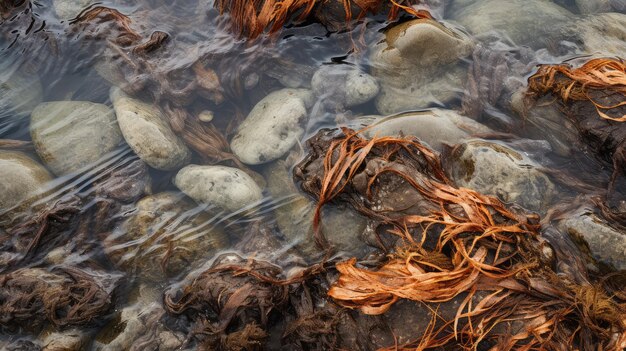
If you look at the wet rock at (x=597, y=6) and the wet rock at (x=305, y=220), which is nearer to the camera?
the wet rock at (x=305, y=220)

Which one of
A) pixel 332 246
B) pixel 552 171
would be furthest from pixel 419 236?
pixel 552 171

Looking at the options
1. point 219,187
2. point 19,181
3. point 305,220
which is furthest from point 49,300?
point 305,220

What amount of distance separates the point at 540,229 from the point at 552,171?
0.56 metres

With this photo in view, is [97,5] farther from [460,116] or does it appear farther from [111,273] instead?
[460,116]

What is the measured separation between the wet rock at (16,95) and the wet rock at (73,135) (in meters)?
0.18

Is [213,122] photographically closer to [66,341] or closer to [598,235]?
[66,341]

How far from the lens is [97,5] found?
4.52m

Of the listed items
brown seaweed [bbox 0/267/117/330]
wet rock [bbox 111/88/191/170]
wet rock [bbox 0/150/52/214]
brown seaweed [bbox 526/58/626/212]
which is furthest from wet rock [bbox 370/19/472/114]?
wet rock [bbox 0/150/52/214]

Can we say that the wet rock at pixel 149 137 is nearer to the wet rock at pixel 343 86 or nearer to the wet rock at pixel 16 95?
the wet rock at pixel 16 95

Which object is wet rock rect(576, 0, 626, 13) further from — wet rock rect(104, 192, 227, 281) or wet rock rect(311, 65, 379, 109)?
wet rock rect(104, 192, 227, 281)

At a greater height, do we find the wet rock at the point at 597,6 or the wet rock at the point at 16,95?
the wet rock at the point at 16,95

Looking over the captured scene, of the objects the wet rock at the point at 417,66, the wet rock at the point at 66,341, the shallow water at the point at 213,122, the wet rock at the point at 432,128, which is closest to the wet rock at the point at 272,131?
the shallow water at the point at 213,122

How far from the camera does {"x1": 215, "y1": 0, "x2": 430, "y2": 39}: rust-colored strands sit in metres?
4.05

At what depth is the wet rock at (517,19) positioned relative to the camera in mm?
4262
